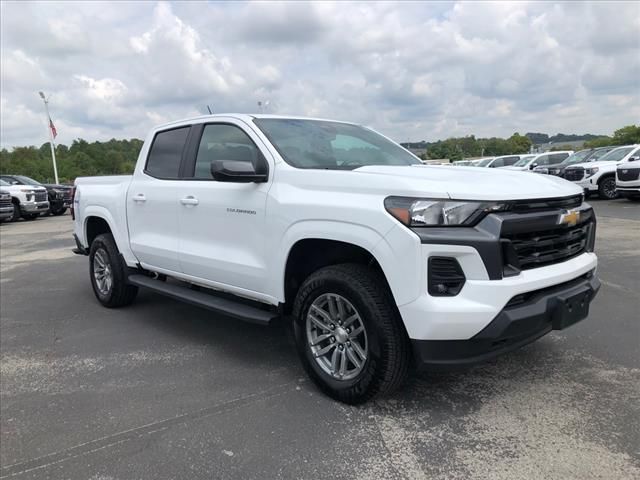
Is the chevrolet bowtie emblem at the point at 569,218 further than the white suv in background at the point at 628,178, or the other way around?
the white suv in background at the point at 628,178

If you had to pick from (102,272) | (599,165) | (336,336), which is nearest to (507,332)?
(336,336)

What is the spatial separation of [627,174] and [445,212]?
15.2 metres

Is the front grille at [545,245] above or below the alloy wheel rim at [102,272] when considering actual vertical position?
above

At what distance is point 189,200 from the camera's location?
4.33m

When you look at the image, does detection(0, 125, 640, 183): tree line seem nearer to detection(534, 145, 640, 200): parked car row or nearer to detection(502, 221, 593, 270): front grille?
detection(534, 145, 640, 200): parked car row

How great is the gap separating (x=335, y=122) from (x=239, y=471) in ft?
10.2

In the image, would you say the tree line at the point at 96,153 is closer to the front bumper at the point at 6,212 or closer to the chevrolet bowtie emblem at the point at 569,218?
the front bumper at the point at 6,212

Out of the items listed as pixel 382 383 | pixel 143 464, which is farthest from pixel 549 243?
pixel 143 464

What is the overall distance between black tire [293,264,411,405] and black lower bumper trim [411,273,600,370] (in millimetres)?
152

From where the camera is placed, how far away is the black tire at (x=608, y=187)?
58.4 ft

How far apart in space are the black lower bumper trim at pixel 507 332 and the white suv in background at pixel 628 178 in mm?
14423

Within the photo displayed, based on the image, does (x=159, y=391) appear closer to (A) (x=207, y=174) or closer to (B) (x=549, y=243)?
(A) (x=207, y=174)

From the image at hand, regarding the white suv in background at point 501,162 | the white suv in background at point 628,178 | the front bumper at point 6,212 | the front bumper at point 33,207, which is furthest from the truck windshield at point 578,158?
the front bumper at point 6,212

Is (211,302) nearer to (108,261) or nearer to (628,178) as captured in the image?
(108,261)
